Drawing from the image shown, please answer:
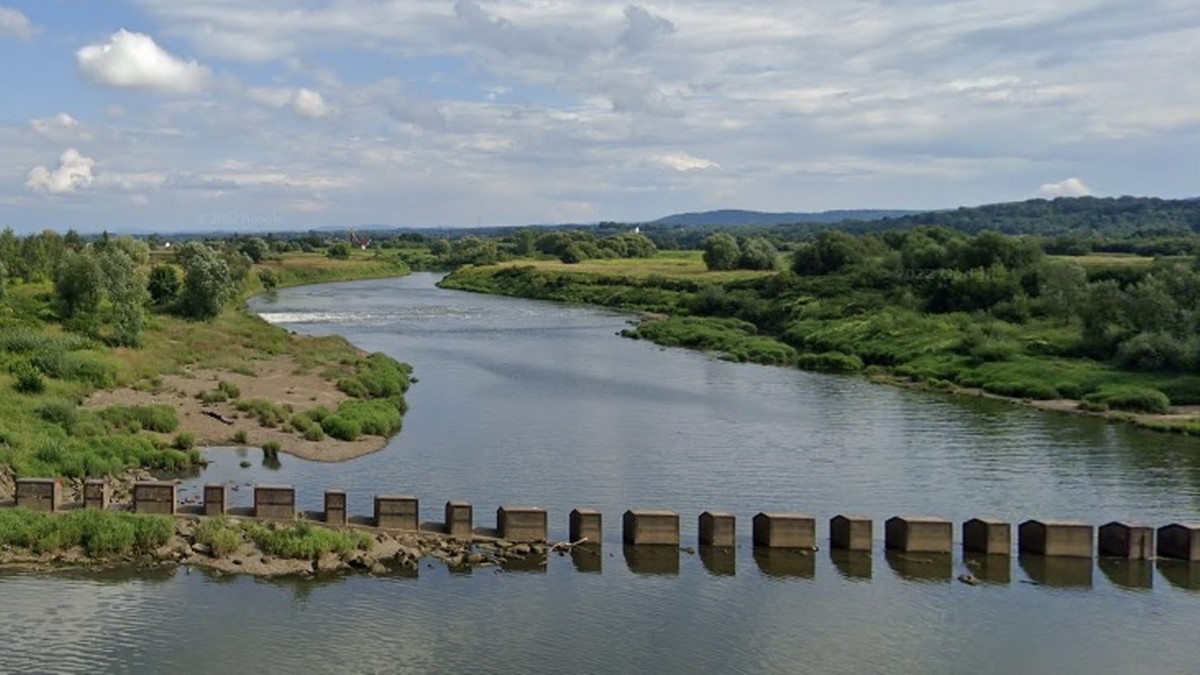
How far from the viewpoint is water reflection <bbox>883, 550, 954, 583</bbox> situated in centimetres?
2755

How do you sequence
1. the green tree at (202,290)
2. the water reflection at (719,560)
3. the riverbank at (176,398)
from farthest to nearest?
the green tree at (202,290), the riverbank at (176,398), the water reflection at (719,560)

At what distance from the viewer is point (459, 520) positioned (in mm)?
28484

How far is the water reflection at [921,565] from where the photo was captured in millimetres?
27547

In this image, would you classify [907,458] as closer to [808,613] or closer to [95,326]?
[808,613]

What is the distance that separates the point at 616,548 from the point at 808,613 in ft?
19.4

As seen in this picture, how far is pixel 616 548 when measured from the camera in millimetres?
28953

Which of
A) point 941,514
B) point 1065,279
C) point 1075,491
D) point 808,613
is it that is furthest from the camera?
point 1065,279

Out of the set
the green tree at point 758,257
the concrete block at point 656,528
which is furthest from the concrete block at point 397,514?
the green tree at point 758,257

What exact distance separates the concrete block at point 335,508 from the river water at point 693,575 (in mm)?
3076

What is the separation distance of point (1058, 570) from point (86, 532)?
23140 millimetres

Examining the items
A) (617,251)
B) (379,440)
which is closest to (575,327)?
(379,440)

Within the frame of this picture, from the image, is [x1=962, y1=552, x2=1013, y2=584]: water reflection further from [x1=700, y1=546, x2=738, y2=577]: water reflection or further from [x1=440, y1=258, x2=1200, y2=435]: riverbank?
[x1=440, y1=258, x2=1200, y2=435]: riverbank

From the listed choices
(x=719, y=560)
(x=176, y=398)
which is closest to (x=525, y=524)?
(x=719, y=560)

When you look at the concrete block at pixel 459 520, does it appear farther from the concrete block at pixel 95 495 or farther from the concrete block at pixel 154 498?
the concrete block at pixel 95 495
